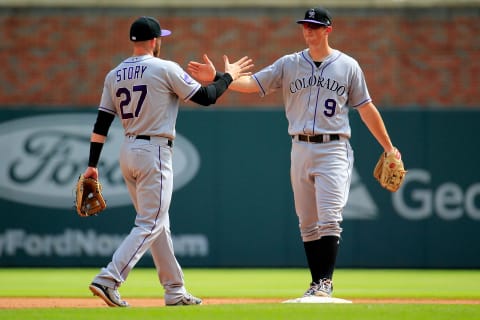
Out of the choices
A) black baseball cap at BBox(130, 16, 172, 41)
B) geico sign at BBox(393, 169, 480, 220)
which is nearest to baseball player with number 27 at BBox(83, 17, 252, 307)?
black baseball cap at BBox(130, 16, 172, 41)

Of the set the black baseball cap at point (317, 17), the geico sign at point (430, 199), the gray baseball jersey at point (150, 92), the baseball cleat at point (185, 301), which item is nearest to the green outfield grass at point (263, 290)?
the baseball cleat at point (185, 301)

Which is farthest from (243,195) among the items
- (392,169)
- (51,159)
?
(392,169)

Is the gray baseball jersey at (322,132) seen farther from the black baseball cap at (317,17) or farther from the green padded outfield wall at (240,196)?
the green padded outfield wall at (240,196)

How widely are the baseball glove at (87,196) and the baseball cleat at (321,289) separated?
1531 mm

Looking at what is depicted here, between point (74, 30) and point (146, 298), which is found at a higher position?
point (74, 30)

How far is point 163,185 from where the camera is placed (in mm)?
6547

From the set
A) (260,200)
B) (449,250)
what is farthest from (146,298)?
(449,250)

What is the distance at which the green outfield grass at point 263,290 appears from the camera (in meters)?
5.80

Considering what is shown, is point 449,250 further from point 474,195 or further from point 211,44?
point 211,44

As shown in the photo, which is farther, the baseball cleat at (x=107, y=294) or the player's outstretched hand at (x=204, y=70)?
the player's outstretched hand at (x=204, y=70)

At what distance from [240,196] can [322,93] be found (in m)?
5.24

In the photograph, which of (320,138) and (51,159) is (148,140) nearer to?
(320,138)

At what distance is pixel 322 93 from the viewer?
22.7ft

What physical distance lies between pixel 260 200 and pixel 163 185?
555cm
